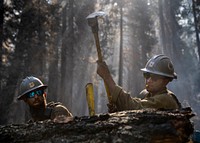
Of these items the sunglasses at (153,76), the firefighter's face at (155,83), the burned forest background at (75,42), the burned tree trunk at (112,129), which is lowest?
the burned tree trunk at (112,129)

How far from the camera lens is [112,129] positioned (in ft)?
7.71

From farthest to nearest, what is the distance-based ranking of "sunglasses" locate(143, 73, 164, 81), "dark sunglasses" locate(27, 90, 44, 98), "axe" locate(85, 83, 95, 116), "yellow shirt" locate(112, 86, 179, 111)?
1. "dark sunglasses" locate(27, 90, 44, 98)
2. "sunglasses" locate(143, 73, 164, 81)
3. "axe" locate(85, 83, 95, 116)
4. "yellow shirt" locate(112, 86, 179, 111)

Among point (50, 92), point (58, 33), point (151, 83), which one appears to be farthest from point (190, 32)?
point (151, 83)

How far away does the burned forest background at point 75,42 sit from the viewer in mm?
19734

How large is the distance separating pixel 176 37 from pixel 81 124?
36586mm

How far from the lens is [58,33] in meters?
23.5

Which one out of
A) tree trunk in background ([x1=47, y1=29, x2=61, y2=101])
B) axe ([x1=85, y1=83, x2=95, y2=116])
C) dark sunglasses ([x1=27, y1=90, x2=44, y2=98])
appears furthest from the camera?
tree trunk in background ([x1=47, y1=29, x2=61, y2=101])

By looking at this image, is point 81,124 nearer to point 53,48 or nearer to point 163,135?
point 163,135

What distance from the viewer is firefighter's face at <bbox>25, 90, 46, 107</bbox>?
495cm

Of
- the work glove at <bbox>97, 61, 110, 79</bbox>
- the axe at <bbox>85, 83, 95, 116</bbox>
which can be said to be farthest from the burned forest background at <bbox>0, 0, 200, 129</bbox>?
the work glove at <bbox>97, 61, 110, 79</bbox>

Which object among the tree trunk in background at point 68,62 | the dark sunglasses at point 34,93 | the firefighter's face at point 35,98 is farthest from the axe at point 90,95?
the tree trunk in background at point 68,62

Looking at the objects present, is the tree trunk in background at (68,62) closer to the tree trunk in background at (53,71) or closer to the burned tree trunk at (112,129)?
the tree trunk in background at (53,71)

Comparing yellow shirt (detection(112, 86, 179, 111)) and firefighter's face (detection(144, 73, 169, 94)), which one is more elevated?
firefighter's face (detection(144, 73, 169, 94))

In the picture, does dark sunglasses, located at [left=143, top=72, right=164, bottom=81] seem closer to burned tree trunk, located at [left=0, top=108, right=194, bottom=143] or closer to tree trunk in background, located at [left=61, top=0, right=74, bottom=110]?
burned tree trunk, located at [left=0, top=108, right=194, bottom=143]
